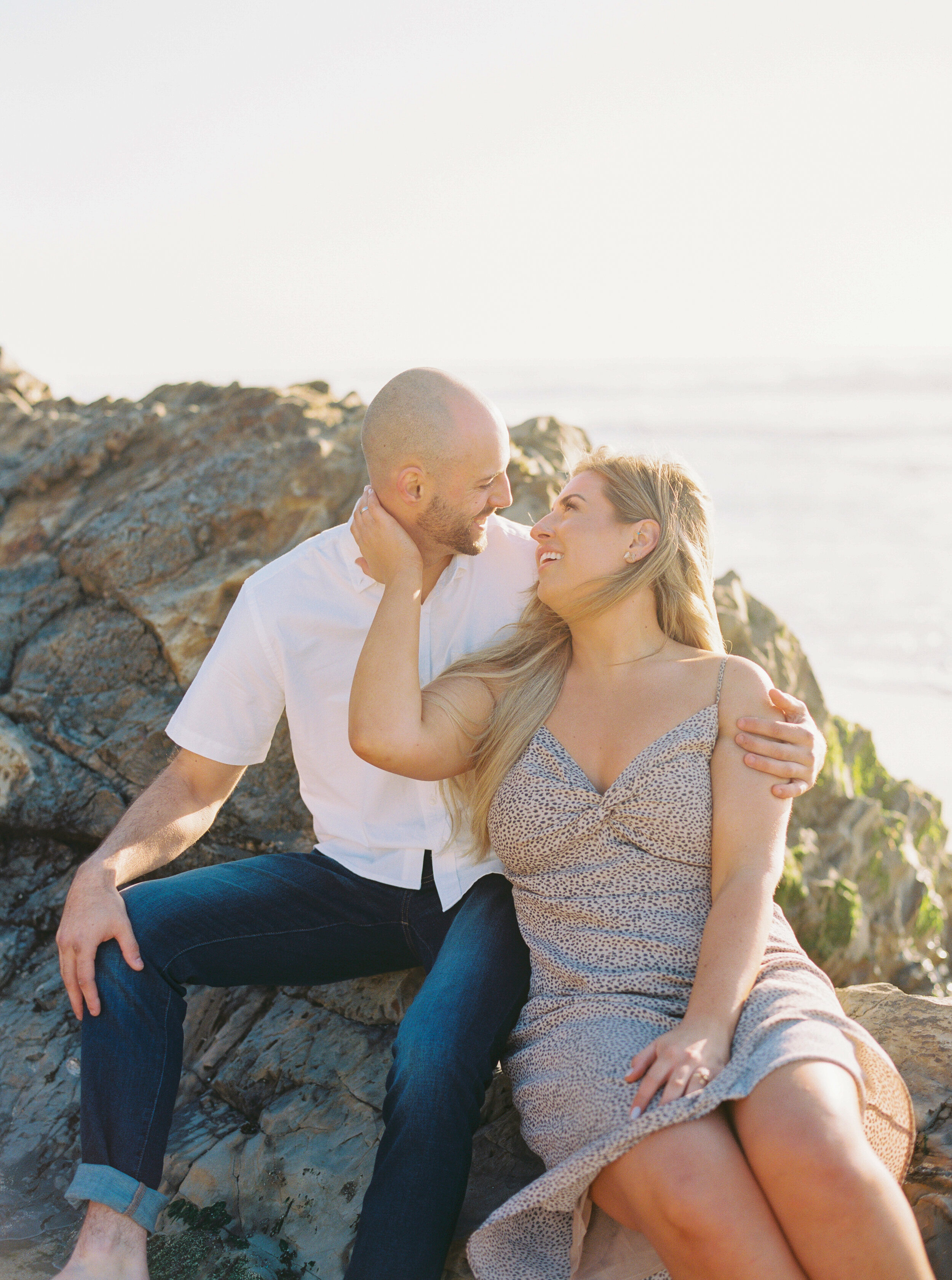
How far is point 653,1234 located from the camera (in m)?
2.06

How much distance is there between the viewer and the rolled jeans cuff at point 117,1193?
240cm

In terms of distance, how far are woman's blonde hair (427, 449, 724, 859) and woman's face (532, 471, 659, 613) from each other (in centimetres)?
2

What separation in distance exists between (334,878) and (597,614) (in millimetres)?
1099

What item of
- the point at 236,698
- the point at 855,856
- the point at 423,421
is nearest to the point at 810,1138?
the point at 236,698

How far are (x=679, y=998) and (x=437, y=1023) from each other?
1.90 feet

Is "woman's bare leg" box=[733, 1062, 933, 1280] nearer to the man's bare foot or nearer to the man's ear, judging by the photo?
the man's bare foot

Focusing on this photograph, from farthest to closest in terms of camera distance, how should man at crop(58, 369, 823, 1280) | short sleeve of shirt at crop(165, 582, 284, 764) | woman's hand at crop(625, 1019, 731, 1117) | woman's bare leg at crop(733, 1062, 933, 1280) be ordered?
short sleeve of shirt at crop(165, 582, 284, 764)
man at crop(58, 369, 823, 1280)
woman's hand at crop(625, 1019, 731, 1117)
woman's bare leg at crop(733, 1062, 933, 1280)

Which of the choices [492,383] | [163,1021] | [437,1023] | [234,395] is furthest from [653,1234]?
[492,383]

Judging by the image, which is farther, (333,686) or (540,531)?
(333,686)

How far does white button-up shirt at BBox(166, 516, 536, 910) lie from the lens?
3.12 m

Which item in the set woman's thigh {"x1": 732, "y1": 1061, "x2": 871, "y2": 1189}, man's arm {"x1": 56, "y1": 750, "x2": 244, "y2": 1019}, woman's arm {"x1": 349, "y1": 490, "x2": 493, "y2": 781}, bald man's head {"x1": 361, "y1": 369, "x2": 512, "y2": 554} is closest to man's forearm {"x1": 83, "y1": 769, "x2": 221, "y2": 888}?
man's arm {"x1": 56, "y1": 750, "x2": 244, "y2": 1019}

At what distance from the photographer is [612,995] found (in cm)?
245

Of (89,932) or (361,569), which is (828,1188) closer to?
(89,932)

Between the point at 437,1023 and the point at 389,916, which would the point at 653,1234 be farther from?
the point at 389,916
